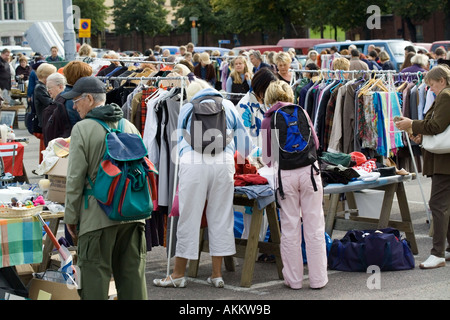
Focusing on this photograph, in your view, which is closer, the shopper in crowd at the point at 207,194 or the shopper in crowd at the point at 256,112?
the shopper in crowd at the point at 207,194

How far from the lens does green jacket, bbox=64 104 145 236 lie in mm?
5375

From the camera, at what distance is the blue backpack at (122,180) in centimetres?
532

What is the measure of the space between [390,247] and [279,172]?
4.74ft

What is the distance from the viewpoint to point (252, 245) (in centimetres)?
736

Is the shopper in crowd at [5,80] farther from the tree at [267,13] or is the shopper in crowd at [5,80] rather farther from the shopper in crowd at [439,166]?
the tree at [267,13]

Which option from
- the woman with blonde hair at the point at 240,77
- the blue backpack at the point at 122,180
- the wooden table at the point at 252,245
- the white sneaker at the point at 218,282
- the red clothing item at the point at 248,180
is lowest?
the white sneaker at the point at 218,282

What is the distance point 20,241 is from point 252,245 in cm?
220

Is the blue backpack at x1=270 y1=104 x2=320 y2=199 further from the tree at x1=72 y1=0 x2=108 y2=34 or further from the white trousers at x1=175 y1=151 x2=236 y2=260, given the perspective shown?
the tree at x1=72 y1=0 x2=108 y2=34

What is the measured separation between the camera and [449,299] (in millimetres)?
6828

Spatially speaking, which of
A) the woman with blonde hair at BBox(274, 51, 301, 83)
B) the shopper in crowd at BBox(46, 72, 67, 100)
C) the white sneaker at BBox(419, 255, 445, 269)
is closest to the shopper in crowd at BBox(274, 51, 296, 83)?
the woman with blonde hair at BBox(274, 51, 301, 83)

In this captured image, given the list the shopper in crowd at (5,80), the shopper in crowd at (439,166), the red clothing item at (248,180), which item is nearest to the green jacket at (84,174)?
the red clothing item at (248,180)

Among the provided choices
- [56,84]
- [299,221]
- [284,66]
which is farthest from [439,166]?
[284,66]

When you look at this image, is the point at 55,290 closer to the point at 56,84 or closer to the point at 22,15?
the point at 56,84

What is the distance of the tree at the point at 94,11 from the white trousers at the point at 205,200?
208 ft
